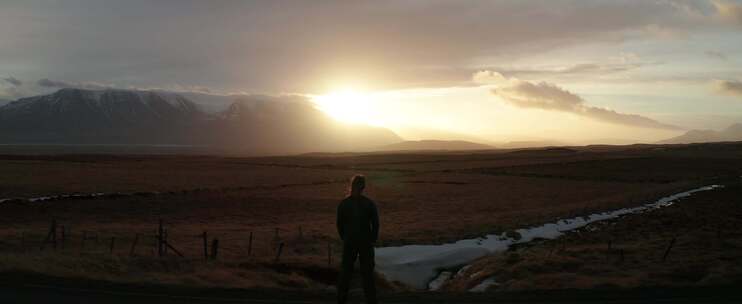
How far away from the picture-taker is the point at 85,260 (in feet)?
64.0

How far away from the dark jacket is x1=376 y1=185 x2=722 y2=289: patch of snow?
11.8 meters

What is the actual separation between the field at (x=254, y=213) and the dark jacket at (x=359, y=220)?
7.72 meters

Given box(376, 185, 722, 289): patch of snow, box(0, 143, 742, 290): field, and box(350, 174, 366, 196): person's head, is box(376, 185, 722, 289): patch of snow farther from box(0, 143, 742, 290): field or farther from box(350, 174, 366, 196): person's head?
box(350, 174, 366, 196): person's head

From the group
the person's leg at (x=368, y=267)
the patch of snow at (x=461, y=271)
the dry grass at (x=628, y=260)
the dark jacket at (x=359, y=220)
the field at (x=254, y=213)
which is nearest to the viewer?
the dark jacket at (x=359, y=220)

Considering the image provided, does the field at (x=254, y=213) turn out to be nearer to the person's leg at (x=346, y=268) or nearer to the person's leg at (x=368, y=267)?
the person's leg at (x=346, y=268)

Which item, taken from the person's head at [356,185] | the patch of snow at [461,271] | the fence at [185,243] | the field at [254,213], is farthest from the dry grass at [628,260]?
the person's head at [356,185]

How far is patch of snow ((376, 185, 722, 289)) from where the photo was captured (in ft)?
81.7

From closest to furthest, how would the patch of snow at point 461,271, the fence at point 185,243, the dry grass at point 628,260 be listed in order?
the dry grass at point 628,260
the patch of snow at point 461,271
the fence at point 185,243

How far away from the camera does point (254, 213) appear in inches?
1844

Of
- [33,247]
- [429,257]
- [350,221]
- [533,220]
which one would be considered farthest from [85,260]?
[533,220]

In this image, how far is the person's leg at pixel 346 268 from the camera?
39.0 feet

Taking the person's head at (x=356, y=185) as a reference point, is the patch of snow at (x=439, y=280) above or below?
below

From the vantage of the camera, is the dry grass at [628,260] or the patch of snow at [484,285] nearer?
the dry grass at [628,260]

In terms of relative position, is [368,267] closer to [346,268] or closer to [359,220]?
[346,268]
